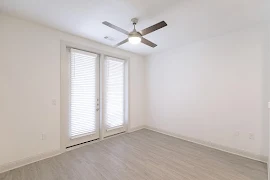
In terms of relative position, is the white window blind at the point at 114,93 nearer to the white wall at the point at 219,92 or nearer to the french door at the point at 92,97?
the french door at the point at 92,97

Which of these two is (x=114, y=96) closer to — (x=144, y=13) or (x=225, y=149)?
(x=144, y=13)

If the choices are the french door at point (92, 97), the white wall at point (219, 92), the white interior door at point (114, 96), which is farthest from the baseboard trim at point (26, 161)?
the white wall at point (219, 92)

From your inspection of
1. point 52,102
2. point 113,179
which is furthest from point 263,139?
point 52,102

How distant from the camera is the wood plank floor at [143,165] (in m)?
2.18

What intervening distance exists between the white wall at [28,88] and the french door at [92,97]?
26cm

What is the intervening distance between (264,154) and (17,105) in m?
4.76

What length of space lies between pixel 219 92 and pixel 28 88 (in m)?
4.09

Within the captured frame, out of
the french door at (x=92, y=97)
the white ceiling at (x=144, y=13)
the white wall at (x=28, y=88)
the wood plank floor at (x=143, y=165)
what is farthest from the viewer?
the french door at (x=92, y=97)

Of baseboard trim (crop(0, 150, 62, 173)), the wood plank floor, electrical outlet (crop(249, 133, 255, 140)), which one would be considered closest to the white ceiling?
electrical outlet (crop(249, 133, 255, 140))

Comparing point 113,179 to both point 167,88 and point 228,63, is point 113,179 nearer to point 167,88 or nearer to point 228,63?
point 167,88

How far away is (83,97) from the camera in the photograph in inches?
133

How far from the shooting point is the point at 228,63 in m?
3.03

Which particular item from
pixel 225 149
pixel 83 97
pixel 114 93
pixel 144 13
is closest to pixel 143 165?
pixel 225 149

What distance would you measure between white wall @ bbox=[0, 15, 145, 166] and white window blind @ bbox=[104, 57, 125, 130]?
4.12 ft
